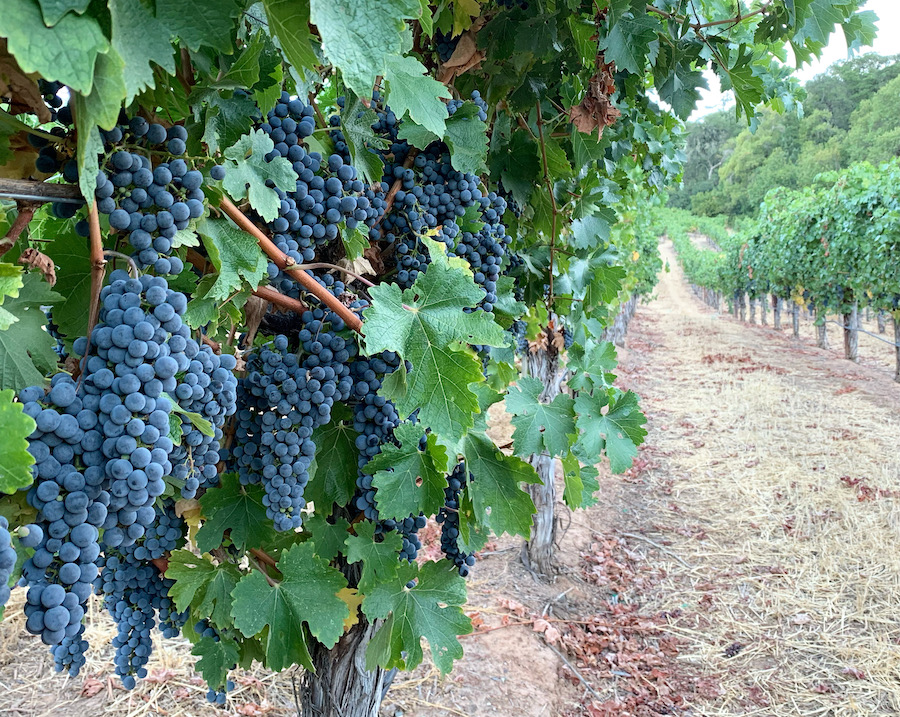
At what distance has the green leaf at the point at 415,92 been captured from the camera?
127 cm

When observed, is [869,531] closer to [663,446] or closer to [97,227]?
[663,446]

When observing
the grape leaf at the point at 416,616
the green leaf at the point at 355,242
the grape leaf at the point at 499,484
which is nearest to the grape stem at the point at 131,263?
the green leaf at the point at 355,242

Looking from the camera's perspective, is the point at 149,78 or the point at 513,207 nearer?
the point at 149,78

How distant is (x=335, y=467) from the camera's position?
1.67 m

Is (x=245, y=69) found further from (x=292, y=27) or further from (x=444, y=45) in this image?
(x=444, y=45)

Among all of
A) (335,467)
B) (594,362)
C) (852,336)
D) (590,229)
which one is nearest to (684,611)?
(594,362)

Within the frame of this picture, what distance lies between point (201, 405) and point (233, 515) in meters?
0.55

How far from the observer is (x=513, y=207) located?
2.43 m

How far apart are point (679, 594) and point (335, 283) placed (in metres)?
5.16

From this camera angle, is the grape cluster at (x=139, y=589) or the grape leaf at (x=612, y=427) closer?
the grape cluster at (x=139, y=589)

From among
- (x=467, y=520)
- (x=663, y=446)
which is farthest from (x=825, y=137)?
(x=467, y=520)

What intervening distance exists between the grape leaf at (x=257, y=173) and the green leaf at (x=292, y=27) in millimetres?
263

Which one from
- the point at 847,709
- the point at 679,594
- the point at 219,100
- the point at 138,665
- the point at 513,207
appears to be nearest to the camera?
the point at 219,100

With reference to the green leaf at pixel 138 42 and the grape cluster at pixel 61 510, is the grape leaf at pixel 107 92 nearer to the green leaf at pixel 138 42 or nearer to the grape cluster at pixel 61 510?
the green leaf at pixel 138 42
